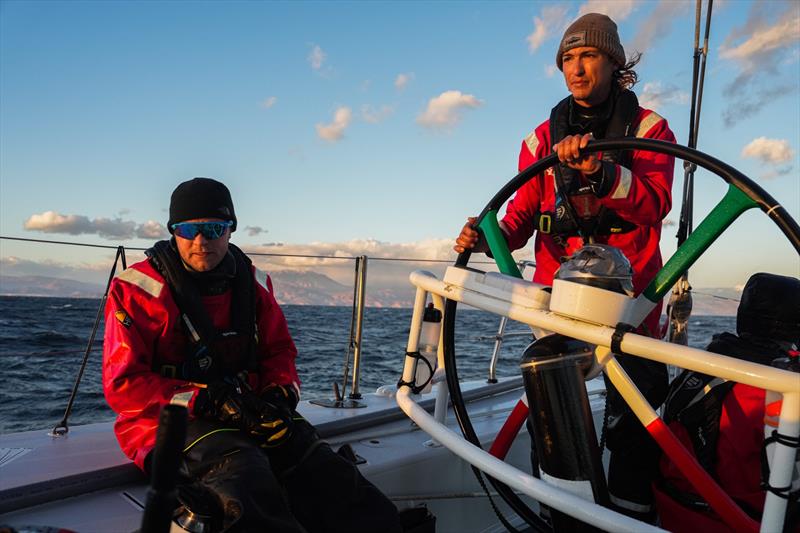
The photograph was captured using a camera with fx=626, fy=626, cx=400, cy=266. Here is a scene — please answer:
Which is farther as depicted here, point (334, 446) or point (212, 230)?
point (334, 446)

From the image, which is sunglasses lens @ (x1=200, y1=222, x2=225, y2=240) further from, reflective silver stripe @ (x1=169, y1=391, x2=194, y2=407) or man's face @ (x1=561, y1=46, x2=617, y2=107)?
man's face @ (x1=561, y1=46, x2=617, y2=107)

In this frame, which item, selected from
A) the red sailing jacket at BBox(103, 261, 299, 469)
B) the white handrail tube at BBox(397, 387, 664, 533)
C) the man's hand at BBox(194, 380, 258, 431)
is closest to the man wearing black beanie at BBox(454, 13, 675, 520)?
the white handrail tube at BBox(397, 387, 664, 533)

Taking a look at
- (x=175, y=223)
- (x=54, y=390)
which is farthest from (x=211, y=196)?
(x=54, y=390)

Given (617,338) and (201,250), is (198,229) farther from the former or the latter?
(617,338)

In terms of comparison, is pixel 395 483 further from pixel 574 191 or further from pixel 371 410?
pixel 574 191

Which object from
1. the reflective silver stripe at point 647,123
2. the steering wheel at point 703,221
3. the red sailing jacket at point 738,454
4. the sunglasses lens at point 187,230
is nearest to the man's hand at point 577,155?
the steering wheel at point 703,221

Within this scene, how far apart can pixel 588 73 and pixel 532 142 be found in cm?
31

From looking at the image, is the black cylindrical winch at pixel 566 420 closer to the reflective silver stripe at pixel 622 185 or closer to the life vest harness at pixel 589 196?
the reflective silver stripe at pixel 622 185

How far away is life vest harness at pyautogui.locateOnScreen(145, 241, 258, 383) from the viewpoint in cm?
195

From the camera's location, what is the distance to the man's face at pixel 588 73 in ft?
5.85

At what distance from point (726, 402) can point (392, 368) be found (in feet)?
25.7

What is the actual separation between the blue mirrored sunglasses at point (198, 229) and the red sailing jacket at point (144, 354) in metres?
0.14

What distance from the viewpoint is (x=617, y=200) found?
1566 mm

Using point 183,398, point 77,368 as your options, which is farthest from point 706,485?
point 77,368
